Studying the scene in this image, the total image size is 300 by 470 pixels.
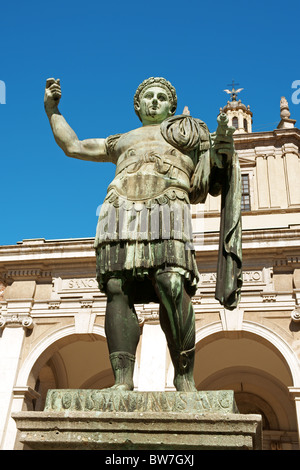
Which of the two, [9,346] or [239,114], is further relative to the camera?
[239,114]

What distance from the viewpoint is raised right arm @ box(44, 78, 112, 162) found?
373 centimetres

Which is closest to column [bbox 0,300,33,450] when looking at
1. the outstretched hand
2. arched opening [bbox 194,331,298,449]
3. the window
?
arched opening [bbox 194,331,298,449]

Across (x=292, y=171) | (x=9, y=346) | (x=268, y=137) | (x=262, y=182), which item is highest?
(x=268, y=137)

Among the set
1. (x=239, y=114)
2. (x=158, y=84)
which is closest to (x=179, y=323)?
(x=158, y=84)

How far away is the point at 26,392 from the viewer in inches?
474

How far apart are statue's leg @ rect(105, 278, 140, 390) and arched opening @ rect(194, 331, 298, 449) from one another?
10.7m

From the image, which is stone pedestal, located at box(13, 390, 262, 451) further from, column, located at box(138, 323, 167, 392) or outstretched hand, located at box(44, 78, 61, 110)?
column, located at box(138, 323, 167, 392)

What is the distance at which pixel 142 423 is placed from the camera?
248 centimetres

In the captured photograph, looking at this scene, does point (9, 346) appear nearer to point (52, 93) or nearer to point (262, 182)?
point (52, 93)

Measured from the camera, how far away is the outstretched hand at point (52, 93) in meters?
3.83

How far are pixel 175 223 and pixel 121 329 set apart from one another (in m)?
0.69
